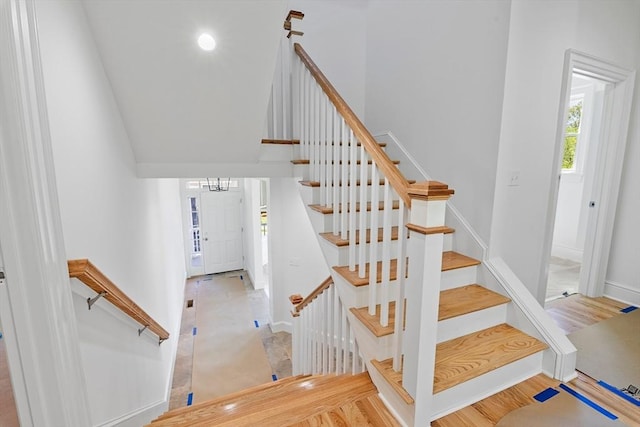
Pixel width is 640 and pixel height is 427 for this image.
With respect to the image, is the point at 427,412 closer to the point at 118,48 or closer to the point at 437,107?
the point at 437,107

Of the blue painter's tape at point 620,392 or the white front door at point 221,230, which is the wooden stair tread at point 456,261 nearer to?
the blue painter's tape at point 620,392

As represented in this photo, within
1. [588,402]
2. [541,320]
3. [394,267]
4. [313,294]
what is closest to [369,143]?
[394,267]

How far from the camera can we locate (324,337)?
92.4 inches

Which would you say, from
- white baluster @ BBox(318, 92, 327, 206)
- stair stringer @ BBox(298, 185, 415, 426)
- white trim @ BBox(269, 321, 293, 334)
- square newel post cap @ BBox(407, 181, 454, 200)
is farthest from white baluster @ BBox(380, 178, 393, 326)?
white trim @ BBox(269, 321, 293, 334)

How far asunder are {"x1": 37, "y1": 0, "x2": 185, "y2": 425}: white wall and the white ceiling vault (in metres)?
0.11

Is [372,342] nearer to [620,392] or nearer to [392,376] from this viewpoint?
[392,376]

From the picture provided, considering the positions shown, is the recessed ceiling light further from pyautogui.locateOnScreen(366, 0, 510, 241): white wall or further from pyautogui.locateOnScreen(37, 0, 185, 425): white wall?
pyautogui.locateOnScreen(366, 0, 510, 241): white wall

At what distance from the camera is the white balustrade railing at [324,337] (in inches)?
84.2

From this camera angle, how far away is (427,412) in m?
1.36

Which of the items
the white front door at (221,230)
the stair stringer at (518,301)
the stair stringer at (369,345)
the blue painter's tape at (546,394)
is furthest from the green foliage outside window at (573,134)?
the white front door at (221,230)

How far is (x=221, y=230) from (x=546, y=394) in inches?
248

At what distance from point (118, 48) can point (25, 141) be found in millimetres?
1126

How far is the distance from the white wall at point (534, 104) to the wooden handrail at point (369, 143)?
1.08 metres

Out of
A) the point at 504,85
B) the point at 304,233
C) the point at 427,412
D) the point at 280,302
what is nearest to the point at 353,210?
the point at 427,412
